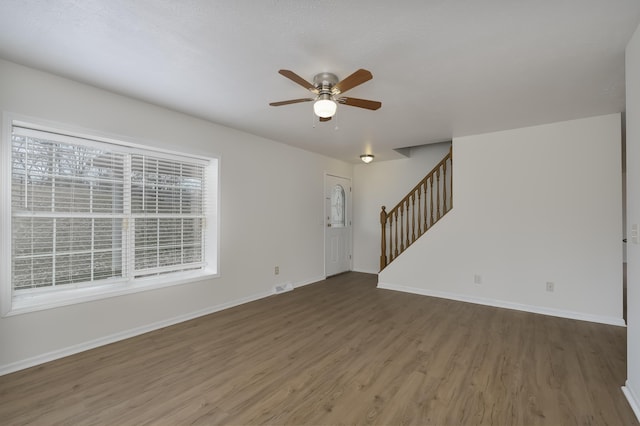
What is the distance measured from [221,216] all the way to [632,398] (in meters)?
4.23

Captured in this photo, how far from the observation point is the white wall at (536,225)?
3.55 meters

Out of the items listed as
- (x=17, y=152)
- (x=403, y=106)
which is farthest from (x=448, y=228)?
(x=17, y=152)

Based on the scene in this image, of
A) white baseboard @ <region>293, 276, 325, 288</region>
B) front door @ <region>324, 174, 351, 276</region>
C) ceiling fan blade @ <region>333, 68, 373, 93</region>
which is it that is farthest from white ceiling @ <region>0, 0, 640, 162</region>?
white baseboard @ <region>293, 276, 325, 288</region>

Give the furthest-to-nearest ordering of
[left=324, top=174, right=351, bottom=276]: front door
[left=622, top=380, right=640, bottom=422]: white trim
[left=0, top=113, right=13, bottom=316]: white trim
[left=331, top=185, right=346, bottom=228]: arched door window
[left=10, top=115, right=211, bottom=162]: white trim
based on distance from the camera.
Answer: [left=331, top=185, right=346, bottom=228]: arched door window < [left=324, top=174, right=351, bottom=276]: front door < [left=10, top=115, right=211, bottom=162]: white trim < [left=0, top=113, right=13, bottom=316]: white trim < [left=622, top=380, right=640, bottom=422]: white trim

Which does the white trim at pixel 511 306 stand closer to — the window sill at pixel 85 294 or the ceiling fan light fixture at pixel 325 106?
the window sill at pixel 85 294

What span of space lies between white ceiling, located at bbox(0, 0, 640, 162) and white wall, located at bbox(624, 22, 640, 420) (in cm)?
23

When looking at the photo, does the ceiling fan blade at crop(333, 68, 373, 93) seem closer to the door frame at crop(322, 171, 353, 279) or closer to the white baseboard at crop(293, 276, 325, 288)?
the door frame at crop(322, 171, 353, 279)

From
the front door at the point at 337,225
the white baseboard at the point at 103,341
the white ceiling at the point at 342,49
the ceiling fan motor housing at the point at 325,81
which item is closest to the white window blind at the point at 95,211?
the white baseboard at the point at 103,341

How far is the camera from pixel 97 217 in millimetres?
2932

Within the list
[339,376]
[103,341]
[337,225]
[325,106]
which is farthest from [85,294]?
[337,225]

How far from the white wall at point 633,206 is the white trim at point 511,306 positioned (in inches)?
72.7

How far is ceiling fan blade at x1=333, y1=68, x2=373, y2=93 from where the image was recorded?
2.00m

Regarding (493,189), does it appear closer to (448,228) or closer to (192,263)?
(448,228)

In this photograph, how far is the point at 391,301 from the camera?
4414 mm
